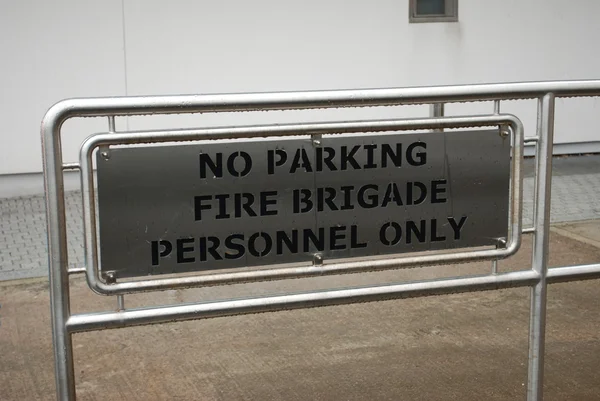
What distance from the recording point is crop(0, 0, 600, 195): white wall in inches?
339

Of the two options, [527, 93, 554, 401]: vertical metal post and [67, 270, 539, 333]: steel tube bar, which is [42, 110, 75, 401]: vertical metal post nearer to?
[67, 270, 539, 333]: steel tube bar

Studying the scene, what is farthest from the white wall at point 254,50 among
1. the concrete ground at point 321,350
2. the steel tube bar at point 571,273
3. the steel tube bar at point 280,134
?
the steel tube bar at point 280,134

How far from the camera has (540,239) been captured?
400 cm

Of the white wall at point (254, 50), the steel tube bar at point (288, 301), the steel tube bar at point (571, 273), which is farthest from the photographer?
the white wall at point (254, 50)

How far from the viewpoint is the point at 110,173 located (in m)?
3.38

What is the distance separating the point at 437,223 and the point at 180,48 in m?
5.53

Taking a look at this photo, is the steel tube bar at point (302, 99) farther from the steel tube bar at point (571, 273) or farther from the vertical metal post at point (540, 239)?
the steel tube bar at point (571, 273)

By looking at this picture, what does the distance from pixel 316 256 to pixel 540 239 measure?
983 millimetres

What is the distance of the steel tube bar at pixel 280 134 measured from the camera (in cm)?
336

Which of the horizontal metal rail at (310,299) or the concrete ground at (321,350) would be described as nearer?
the horizontal metal rail at (310,299)

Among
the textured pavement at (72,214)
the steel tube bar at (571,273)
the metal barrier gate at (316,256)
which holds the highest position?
the metal barrier gate at (316,256)

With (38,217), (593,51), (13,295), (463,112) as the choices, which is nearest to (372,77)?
(463,112)

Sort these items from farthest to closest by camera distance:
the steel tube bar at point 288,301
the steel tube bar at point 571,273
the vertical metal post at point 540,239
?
the steel tube bar at point 571,273 < the vertical metal post at point 540,239 < the steel tube bar at point 288,301

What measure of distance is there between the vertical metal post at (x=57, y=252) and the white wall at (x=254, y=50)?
5.38m
